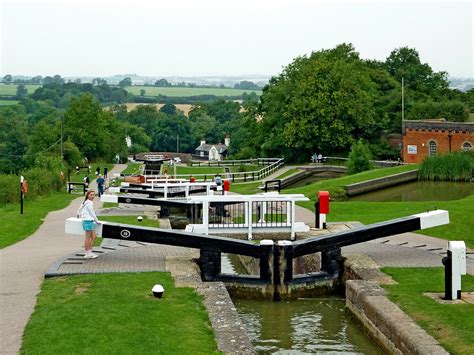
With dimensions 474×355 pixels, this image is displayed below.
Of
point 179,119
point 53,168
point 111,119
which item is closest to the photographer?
point 53,168

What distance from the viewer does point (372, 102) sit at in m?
65.0

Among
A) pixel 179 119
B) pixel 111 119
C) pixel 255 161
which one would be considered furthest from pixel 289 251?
pixel 179 119

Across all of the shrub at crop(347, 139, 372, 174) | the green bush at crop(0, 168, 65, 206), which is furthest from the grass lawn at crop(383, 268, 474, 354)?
the shrub at crop(347, 139, 372, 174)

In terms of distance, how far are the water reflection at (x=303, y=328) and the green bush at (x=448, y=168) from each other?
3110 cm

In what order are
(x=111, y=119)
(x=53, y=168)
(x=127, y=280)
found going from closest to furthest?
(x=127, y=280), (x=53, y=168), (x=111, y=119)

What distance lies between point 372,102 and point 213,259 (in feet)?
156

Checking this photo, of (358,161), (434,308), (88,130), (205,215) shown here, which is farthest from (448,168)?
(434,308)

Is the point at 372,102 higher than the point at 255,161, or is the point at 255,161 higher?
the point at 372,102

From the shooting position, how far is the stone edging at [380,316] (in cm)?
1331

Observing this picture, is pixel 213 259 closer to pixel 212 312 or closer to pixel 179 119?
pixel 212 312

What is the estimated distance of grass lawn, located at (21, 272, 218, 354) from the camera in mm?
12727

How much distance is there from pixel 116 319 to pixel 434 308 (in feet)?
17.5

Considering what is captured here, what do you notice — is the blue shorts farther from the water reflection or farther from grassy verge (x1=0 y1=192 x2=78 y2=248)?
grassy verge (x1=0 y1=192 x2=78 y2=248)

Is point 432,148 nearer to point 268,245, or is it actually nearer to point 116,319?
point 268,245
